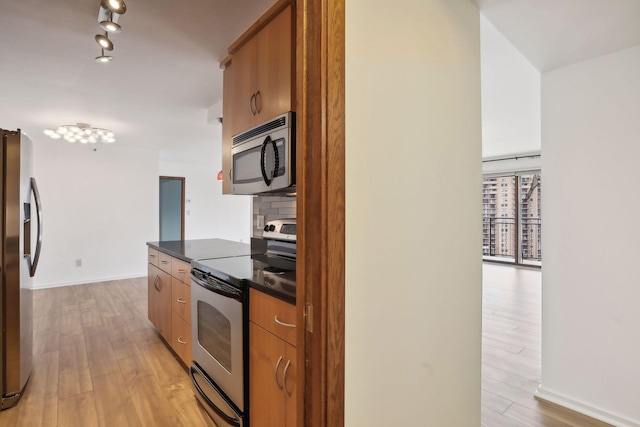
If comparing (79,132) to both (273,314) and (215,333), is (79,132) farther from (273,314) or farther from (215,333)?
(273,314)

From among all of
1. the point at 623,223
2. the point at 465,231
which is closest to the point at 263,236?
the point at 465,231

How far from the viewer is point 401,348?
1075 millimetres

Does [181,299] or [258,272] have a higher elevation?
[258,272]

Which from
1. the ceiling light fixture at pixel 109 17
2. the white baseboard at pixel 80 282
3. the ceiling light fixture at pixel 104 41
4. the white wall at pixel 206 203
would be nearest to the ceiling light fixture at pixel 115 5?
the ceiling light fixture at pixel 109 17

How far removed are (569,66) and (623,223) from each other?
1027 millimetres

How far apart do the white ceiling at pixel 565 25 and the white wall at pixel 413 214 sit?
0.19 metres

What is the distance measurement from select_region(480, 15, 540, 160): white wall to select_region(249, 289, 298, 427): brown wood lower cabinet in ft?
6.12

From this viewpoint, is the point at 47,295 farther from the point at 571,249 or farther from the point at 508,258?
the point at 508,258

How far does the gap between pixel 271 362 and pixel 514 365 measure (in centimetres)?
221

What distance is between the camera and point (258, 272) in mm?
1805

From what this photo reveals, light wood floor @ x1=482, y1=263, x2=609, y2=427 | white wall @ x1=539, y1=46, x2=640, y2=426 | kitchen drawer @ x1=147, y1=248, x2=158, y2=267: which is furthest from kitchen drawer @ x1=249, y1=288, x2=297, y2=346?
kitchen drawer @ x1=147, y1=248, x2=158, y2=267

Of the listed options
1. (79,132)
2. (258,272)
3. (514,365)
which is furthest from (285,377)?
(79,132)

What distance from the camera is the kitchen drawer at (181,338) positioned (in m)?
2.41

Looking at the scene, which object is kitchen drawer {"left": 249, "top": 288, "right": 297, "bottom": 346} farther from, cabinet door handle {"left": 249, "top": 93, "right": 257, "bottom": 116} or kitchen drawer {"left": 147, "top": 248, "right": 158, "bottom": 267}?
kitchen drawer {"left": 147, "top": 248, "right": 158, "bottom": 267}
